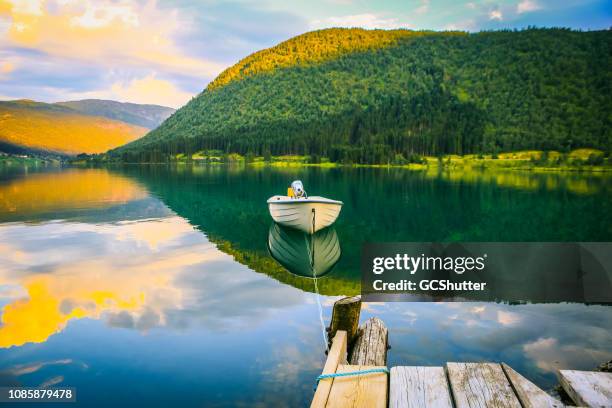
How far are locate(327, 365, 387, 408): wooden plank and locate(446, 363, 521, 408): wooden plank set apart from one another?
105cm

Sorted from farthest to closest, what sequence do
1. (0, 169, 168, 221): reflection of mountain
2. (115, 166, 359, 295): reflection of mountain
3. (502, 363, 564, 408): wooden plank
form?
(0, 169, 168, 221): reflection of mountain
(115, 166, 359, 295): reflection of mountain
(502, 363, 564, 408): wooden plank

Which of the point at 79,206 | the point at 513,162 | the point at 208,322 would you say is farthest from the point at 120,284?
the point at 513,162

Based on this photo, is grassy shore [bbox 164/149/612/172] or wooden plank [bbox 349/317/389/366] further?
grassy shore [bbox 164/149/612/172]

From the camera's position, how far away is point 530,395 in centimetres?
653

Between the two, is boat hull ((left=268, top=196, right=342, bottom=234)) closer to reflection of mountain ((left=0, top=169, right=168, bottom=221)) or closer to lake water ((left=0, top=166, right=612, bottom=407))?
lake water ((left=0, top=166, right=612, bottom=407))

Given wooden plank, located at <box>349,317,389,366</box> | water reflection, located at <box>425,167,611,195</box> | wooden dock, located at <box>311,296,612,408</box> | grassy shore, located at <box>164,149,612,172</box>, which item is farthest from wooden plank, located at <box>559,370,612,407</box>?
grassy shore, located at <box>164,149,612,172</box>

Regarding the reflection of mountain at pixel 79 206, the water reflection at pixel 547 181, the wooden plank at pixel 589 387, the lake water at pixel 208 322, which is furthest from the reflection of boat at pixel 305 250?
the water reflection at pixel 547 181

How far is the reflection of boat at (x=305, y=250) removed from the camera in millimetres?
20625

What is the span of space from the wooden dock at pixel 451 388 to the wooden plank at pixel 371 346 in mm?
2179

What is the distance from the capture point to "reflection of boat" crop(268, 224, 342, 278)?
2062 cm

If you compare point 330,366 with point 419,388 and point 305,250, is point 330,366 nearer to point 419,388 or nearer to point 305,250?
point 419,388

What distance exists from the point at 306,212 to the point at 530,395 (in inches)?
757

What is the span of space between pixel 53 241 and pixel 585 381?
2726 cm

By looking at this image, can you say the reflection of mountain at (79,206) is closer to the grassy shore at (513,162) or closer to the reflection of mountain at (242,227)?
the reflection of mountain at (242,227)
